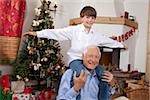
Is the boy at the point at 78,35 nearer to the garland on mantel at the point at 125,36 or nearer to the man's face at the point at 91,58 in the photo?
the man's face at the point at 91,58

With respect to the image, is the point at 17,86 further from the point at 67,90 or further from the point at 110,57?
the point at 110,57

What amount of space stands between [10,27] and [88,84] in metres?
2.08

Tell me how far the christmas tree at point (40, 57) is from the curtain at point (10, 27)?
177 millimetres

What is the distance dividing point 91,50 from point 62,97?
16.4 inches

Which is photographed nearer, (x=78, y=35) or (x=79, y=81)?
(x=79, y=81)

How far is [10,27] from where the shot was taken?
4062 mm

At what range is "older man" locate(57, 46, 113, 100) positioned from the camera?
7.29ft

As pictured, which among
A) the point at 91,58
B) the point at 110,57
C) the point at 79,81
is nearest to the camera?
the point at 79,81

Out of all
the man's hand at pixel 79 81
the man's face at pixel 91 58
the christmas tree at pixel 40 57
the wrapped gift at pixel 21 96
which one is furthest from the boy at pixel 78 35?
the christmas tree at pixel 40 57

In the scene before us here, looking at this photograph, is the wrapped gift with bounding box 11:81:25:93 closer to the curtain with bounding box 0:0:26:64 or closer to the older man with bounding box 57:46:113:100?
the curtain with bounding box 0:0:26:64

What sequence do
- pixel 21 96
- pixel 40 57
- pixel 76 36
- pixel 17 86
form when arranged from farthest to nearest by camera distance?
pixel 40 57 < pixel 17 86 < pixel 21 96 < pixel 76 36

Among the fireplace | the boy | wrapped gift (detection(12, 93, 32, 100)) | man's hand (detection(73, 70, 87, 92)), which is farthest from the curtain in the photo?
man's hand (detection(73, 70, 87, 92))

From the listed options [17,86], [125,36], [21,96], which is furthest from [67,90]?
[125,36]

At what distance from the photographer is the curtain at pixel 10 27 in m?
4.04
